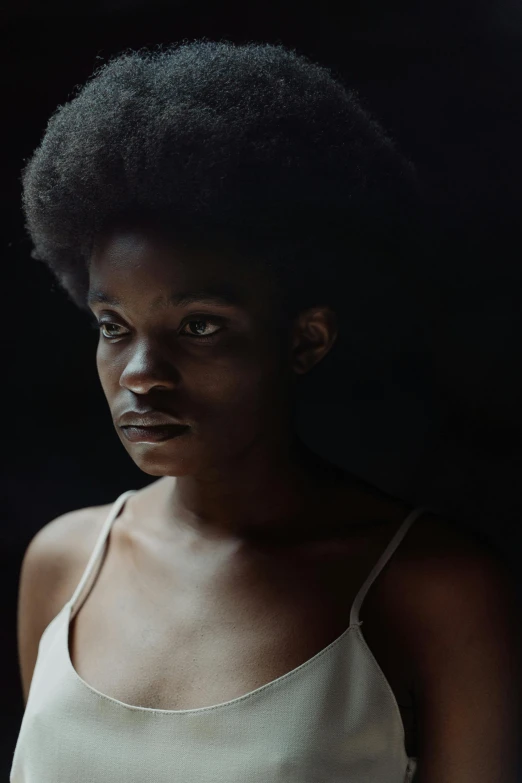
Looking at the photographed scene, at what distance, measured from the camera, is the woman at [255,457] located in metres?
0.99

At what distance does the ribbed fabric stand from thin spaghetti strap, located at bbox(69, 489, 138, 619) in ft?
0.50

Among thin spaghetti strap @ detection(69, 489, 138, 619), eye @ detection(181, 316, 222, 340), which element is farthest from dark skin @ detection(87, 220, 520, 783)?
thin spaghetti strap @ detection(69, 489, 138, 619)

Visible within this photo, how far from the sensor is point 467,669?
1021 mm

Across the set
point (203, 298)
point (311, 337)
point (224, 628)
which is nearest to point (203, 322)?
point (203, 298)

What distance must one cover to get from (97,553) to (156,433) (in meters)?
0.30

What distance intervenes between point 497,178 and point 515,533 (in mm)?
400

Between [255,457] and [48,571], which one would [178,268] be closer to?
[255,457]

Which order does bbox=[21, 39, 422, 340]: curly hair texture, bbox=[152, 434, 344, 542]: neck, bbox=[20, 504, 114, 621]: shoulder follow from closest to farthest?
bbox=[21, 39, 422, 340]: curly hair texture, bbox=[152, 434, 344, 542]: neck, bbox=[20, 504, 114, 621]: shoulder

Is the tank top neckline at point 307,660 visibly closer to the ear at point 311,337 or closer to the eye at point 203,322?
the ear at point 311,337

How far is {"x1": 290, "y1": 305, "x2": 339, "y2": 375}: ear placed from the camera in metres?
1.07

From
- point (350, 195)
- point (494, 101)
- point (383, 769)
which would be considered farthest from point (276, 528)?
point (494, 101)

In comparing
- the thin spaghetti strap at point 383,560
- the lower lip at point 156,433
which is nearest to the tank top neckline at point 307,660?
the thin spaghetti strap at point 383,560

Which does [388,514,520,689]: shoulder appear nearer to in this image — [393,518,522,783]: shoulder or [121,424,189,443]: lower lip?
[393,518,522,783]: shoulder

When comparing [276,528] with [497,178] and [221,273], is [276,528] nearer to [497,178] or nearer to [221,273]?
Answer: [221,273]
